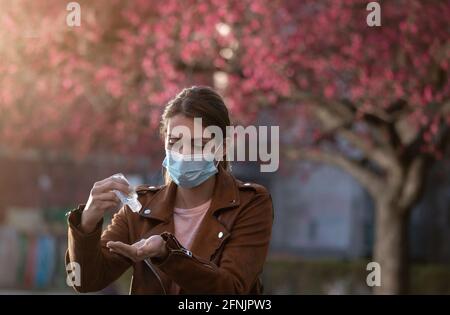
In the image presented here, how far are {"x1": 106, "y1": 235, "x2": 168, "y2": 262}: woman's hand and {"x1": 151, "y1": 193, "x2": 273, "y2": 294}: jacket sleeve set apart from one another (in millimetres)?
21

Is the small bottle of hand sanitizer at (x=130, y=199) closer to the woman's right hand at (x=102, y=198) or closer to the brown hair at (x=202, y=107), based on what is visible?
the woman's right hand at (x=102, y=198)

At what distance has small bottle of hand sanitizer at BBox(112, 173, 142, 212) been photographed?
2.85m

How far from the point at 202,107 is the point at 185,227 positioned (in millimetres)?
397

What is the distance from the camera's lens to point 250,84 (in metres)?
11.6

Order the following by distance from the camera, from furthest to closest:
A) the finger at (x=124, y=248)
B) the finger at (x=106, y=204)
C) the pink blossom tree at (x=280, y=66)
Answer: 1. the pink blossom tree at (x=280, y=66)
2. the finger at (x=106, y=204)
3. the finger at (x=124, y=248)

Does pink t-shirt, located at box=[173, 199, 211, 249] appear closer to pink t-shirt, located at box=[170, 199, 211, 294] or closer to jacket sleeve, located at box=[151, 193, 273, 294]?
pink t-shirt, located at box=[170, 199, 211, 294]

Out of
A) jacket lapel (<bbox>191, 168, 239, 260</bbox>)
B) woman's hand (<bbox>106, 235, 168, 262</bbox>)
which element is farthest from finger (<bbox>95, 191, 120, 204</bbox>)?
jacket lapel (<bbox>191, 168, 239, 260</bbox>)

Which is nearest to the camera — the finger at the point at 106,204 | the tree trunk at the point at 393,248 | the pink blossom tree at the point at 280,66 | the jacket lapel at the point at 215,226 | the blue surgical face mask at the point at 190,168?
the finger at the point at 106,204

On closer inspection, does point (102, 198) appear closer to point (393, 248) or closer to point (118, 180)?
point (118, 180)

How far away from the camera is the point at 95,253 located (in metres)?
2.92

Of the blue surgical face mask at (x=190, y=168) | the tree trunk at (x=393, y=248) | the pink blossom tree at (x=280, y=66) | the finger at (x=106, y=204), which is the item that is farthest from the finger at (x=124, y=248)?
the tree trunk at (x=393, y=248)

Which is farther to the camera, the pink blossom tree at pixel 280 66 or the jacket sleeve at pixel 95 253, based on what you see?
the pink blossom tree at pixel 280 66

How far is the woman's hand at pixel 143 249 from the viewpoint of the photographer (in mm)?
2701

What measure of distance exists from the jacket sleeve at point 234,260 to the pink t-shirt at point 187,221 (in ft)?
0.43
